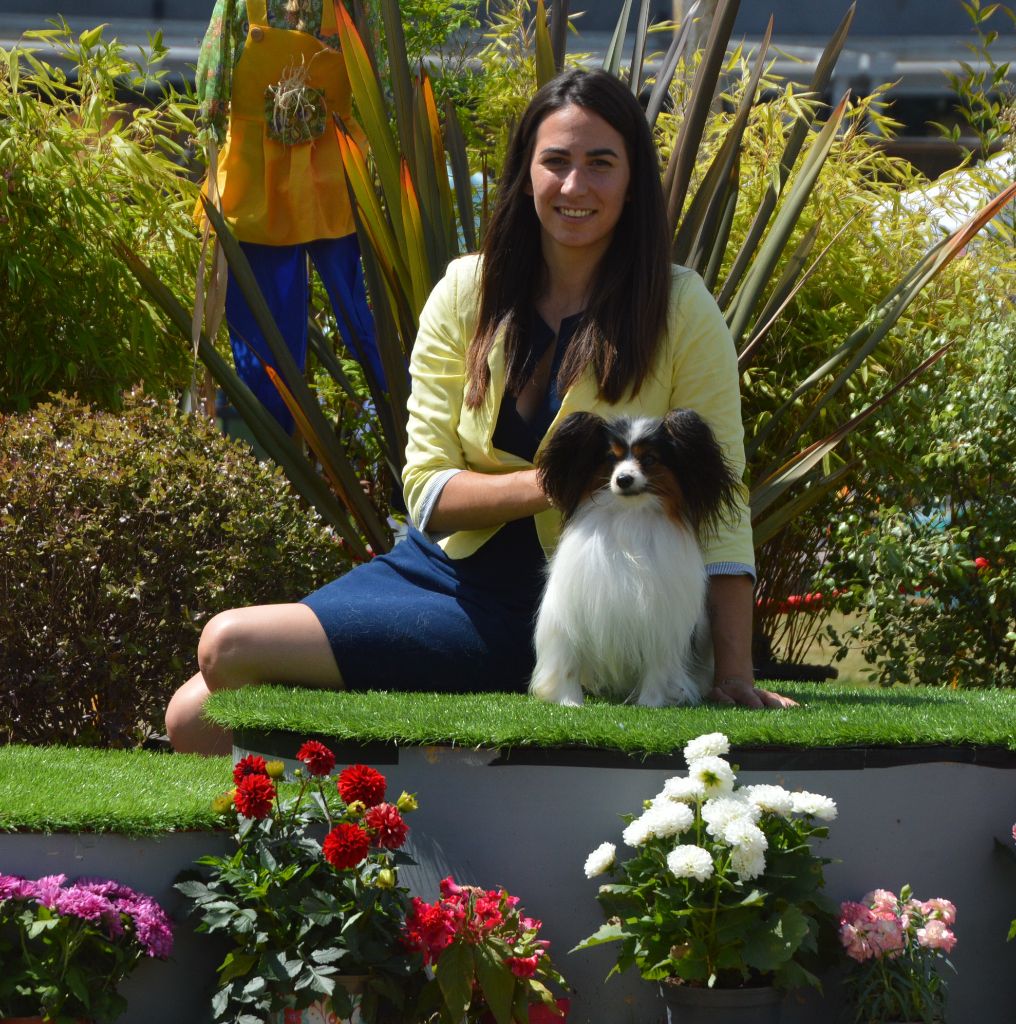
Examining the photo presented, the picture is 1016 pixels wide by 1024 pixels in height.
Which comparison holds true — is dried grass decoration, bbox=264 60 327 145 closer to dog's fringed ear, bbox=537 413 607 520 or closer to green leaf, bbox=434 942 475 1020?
dog's fringed ear, bbox=537 413 607 520

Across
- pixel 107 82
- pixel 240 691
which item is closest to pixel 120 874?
pixel 240 691

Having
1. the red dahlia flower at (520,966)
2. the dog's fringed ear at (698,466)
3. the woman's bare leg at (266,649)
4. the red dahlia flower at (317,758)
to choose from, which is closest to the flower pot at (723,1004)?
the red dahlia flower at (520,966)

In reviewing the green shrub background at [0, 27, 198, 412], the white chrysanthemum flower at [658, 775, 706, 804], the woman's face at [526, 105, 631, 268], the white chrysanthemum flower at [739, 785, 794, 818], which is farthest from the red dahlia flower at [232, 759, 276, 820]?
the green shrub background at [0, 27, 198, 412]

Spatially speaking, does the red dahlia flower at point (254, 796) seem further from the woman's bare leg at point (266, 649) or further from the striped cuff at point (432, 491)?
the striped cuff at point (432, 491)

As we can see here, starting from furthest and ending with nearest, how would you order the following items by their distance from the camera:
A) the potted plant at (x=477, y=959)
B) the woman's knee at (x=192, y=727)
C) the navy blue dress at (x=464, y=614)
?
the woman's knee at (x=192, y=727), the navy blue dress at (x=464, y=614), the potted plant at (x=477, y=959)

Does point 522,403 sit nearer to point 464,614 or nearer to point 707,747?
point 464,614

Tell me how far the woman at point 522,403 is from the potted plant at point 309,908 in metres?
0.68

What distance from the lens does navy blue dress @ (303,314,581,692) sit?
2.92 metres

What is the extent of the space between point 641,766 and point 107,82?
3499 millimetres

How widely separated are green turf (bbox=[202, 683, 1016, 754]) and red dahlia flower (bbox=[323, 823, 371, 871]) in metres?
0.29

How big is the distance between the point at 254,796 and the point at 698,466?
3.17 ft

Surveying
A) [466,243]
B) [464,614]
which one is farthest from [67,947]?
[466,243]

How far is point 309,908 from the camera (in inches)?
84.6

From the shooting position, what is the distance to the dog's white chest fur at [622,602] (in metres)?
2.60
